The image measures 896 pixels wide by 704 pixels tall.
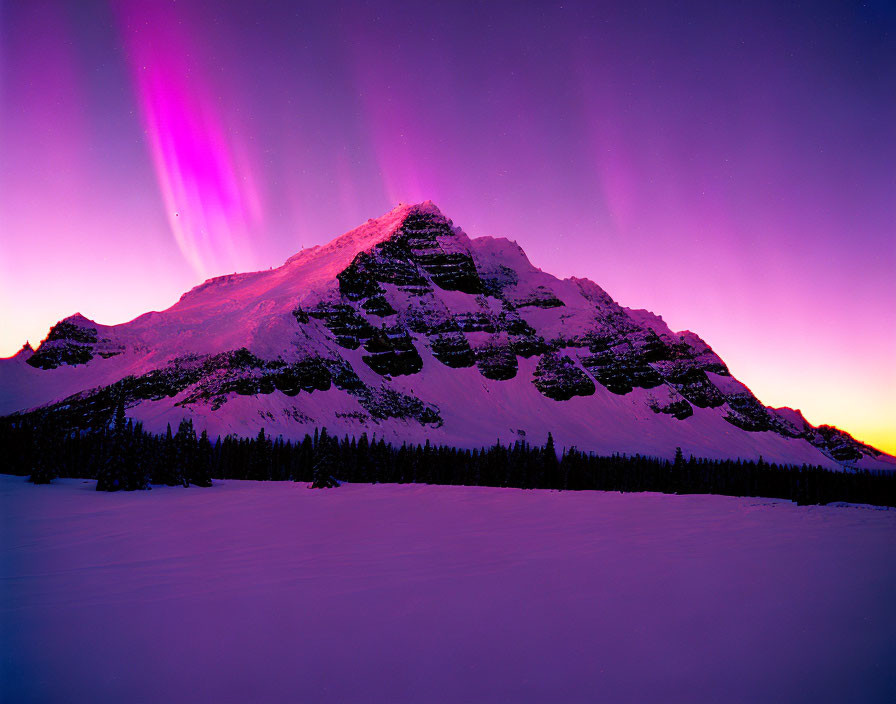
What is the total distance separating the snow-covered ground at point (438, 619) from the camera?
7.77m

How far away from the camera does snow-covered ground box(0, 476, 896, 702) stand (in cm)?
777

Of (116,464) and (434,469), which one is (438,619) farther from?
(434,469)

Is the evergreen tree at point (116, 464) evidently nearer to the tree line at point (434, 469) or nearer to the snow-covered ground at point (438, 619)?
the tree line at point (434, 469)

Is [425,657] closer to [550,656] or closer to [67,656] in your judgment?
[550,656]

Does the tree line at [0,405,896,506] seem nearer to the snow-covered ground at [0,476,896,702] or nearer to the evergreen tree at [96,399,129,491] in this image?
the evergreen tree at [96,399,129,491]

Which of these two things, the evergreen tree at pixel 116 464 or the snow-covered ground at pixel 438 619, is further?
the evergreen tree at pixel 116 464

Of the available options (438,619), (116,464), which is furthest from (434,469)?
(438,619)

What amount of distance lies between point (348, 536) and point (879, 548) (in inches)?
806

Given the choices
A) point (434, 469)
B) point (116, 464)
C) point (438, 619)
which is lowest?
point (434, 469)

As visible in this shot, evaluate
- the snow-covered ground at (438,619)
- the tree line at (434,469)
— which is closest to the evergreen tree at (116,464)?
the tree line at (434,469)

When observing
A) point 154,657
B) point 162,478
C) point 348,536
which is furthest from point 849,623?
point 162,478

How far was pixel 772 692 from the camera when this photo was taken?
7.64m

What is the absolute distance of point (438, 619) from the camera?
10.5m

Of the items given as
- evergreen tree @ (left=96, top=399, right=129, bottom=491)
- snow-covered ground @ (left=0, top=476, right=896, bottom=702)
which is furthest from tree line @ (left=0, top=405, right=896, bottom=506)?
snow-covered ground @ (left=0, top=476, right=896, bottom=702)
